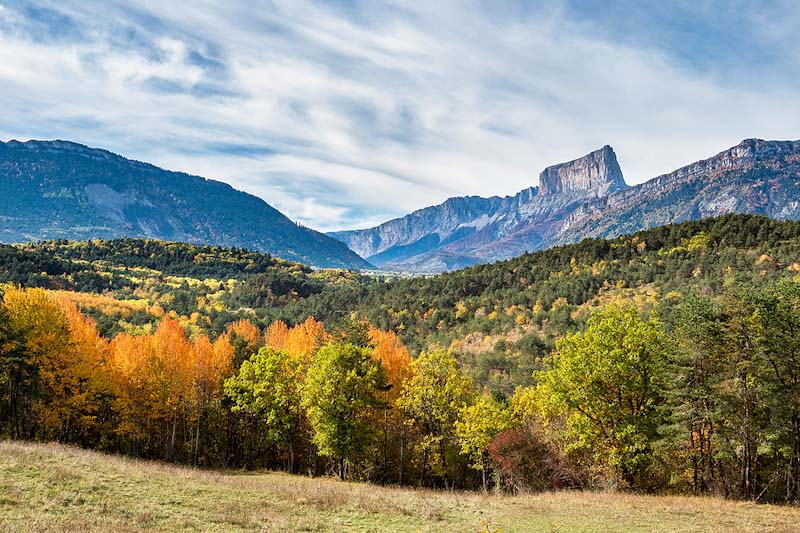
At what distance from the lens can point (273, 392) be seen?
54656 mm

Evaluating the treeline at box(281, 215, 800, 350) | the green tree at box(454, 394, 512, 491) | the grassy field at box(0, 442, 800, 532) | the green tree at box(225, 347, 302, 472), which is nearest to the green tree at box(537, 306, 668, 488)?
the grassy field at box(0, 442, 800, 532)

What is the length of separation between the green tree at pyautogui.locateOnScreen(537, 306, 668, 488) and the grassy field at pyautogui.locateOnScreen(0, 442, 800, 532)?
526 cm

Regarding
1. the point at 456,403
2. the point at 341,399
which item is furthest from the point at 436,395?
the point at 341,399

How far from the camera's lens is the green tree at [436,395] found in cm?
5075

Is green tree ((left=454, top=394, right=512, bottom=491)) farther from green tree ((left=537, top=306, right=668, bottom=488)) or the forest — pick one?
green tree ((left=537, top=306, right=668, bottom=488))

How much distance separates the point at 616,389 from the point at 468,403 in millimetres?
A: 20940

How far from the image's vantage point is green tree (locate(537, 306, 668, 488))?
3647 centimetres

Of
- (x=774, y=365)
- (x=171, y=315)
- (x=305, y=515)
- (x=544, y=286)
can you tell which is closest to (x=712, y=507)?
(x=774, y=365)

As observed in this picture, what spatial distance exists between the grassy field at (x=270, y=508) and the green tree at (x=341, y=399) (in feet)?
50.2

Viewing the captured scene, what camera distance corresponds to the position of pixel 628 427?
35219mm

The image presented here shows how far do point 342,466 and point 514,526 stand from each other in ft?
100

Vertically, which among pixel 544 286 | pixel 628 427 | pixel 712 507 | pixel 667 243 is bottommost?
pixel 712 507

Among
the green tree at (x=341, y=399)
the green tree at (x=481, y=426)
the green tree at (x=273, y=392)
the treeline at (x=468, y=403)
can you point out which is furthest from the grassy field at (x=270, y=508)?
the green tree at (x=273, y=392)

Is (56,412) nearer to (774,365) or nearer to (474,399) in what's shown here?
(474,399)
